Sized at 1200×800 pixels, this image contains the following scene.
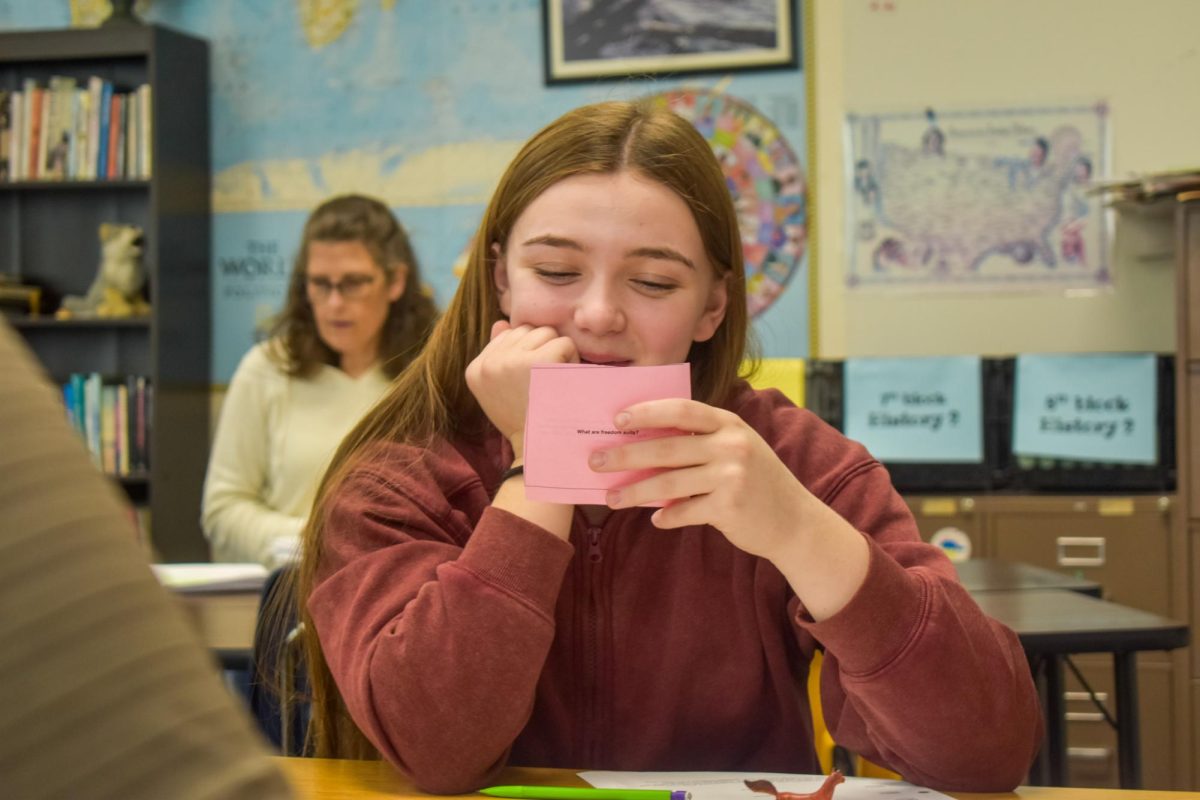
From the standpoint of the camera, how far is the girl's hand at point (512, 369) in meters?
1.11

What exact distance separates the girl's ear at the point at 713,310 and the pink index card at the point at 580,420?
0.30 m

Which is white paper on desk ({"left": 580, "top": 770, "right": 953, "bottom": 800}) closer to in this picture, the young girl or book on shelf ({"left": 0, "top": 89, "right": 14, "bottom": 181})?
the young girl

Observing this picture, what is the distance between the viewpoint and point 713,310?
1.28 metres

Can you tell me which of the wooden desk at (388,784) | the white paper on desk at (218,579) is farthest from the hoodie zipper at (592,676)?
the white paper on desk at (218,579)

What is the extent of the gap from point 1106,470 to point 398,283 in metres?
1.99

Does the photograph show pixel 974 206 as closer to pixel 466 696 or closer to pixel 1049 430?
pixel 1049 430

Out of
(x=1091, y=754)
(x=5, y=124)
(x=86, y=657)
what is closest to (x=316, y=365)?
(x=5, y=124)

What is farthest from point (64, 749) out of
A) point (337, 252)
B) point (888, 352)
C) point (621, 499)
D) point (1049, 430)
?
point (888, 352)

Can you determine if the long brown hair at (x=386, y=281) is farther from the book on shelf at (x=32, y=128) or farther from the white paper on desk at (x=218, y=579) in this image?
the book on shelf at (x=32, y=128)

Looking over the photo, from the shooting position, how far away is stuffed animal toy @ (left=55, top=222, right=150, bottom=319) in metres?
4.23

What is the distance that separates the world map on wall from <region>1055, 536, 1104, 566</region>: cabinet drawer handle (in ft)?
4.10

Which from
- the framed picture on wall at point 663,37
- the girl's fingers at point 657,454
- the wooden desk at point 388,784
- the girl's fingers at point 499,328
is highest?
the framed picture on wall at point 663,37

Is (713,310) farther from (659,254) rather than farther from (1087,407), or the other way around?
(1087,407)

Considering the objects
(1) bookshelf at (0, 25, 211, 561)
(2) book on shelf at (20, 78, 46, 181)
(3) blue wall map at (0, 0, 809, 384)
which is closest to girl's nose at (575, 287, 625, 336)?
(3) blue wall map at (0, 0, 809, 384)
